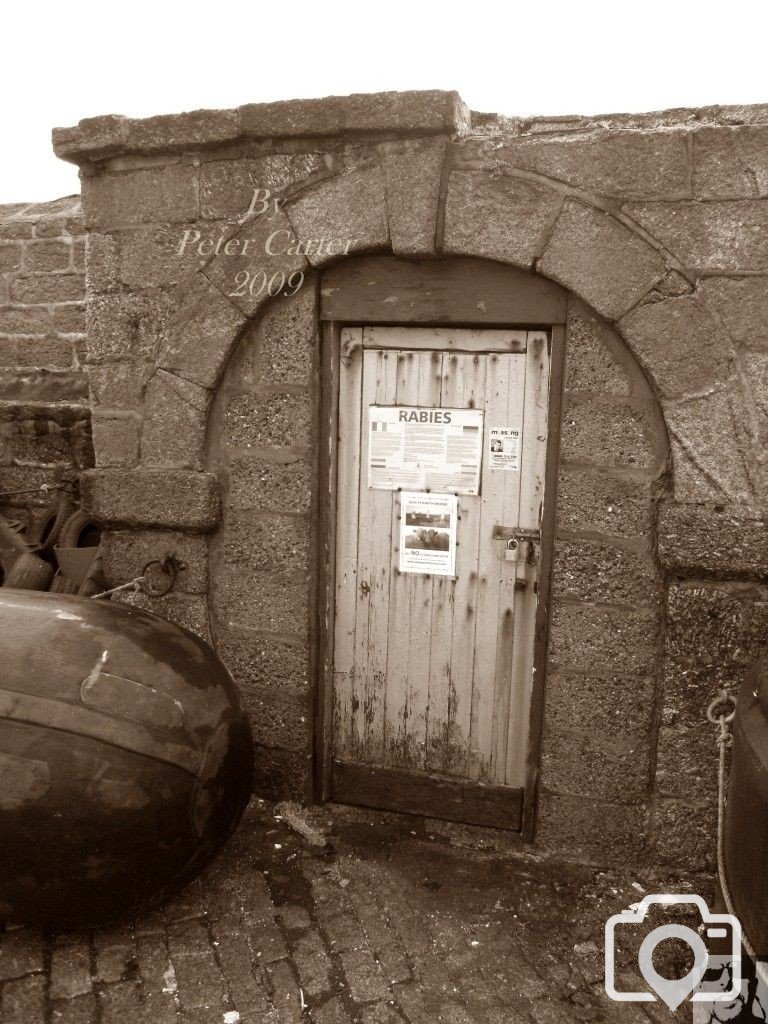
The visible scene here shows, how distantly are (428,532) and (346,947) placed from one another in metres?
1.69

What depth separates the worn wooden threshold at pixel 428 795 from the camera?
13.3 ft

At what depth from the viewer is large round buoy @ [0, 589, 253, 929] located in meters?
2.90

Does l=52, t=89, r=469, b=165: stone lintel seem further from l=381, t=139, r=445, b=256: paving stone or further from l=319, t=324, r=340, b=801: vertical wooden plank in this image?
l=319, t=324, r=340, b=801: vertical wooden plank

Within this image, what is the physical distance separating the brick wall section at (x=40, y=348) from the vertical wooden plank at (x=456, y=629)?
2.37 m

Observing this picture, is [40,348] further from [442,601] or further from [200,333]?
Result: [442,601]

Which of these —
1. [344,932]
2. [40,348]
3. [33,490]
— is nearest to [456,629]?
[344,932]

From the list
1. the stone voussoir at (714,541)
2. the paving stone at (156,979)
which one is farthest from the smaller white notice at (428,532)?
the paving stone at (156,979)

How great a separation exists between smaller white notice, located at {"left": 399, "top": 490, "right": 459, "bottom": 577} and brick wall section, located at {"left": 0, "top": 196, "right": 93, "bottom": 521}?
2.16 metres

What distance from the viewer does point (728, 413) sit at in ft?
10.9

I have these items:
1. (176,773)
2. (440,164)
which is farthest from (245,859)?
(440,164)

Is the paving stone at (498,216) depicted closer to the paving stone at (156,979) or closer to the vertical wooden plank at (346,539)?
the vertical wooden plank at (346,539)

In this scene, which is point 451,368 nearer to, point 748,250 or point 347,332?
point 347,332

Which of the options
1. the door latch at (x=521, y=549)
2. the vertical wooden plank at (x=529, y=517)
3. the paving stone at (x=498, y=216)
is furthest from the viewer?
the door latch at (x=521, y=549)

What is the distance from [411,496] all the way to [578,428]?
2.63 ft
